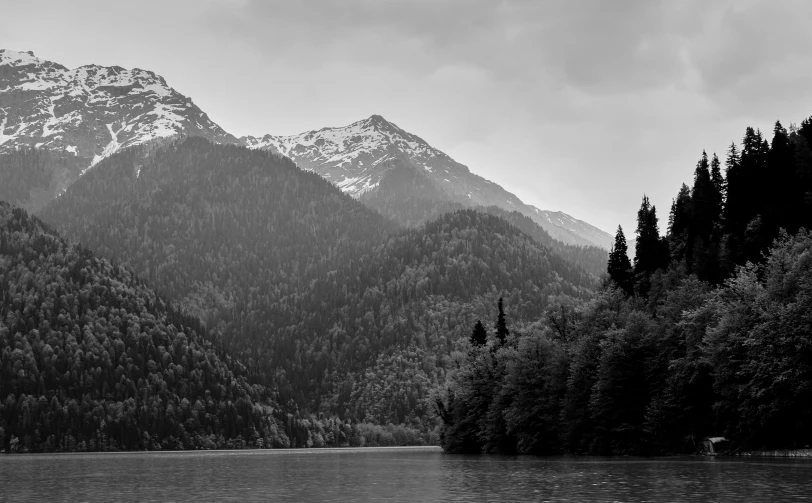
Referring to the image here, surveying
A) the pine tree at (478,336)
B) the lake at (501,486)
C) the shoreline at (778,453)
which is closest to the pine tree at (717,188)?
the pine tree at (478,336)

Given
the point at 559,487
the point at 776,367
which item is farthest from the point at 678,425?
the point at 559,487

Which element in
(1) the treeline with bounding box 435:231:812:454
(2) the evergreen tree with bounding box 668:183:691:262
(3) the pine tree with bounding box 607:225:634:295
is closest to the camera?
(1) the treeline with bounding box 435:231:812:454

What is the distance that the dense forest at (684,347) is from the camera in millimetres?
83688

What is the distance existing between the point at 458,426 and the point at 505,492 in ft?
319

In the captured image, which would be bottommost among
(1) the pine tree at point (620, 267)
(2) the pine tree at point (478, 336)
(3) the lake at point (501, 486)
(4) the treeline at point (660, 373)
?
(3) the lake at point (501, 486)

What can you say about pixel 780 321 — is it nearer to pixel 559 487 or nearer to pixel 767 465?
pixel 767 465

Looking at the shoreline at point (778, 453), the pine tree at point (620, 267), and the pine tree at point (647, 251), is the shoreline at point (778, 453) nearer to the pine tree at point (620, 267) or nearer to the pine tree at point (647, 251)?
the pine tree at point (647, 251)

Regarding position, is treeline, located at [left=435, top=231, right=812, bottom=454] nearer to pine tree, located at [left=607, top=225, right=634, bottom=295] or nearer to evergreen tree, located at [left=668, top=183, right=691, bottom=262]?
evergreen tree, located at [left=668, top=183, right=691, bottom=262]

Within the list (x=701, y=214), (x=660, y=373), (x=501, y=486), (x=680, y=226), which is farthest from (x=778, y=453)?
(x=680, y=226)

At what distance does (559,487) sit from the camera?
5584 cm

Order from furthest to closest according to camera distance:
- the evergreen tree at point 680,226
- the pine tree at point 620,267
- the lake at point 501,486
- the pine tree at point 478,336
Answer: the pine tree at point 478,336
the pine tree at point 620,267
the evergreen tree at point 680,226
the lake at point 501,486

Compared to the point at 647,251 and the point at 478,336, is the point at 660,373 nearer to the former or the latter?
the point at 647,251

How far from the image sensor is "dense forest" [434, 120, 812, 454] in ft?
275

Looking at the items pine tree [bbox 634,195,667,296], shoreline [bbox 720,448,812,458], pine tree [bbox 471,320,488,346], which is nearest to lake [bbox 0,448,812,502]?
shoreline [bbox 720,448,812,458]
